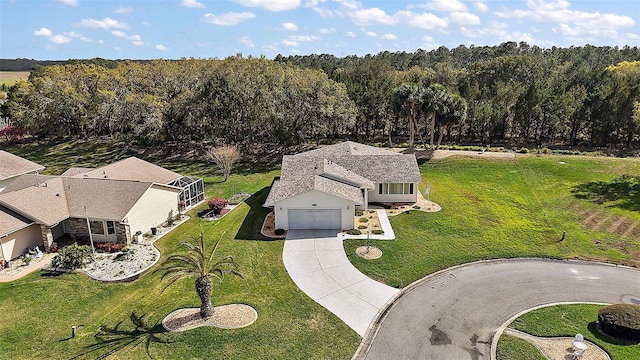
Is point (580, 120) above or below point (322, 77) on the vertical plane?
below

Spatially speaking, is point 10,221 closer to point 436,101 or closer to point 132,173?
point 132,173

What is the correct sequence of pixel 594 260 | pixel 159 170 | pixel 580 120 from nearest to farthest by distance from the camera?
pixel 594 260
pixel 159 170
pixel 580 120

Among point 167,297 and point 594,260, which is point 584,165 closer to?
point 594,260

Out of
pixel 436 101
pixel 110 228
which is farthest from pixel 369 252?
pixel 436 101

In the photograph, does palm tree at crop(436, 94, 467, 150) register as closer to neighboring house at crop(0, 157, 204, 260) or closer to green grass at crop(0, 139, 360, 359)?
green grass at crop(0, 139, 360, 359)

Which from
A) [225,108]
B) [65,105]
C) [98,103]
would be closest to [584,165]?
[225,108]

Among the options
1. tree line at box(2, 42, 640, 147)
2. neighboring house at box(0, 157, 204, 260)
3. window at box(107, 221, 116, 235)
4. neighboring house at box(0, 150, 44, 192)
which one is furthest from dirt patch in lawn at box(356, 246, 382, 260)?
neighboring house at box(0, 150, 44, 192)
